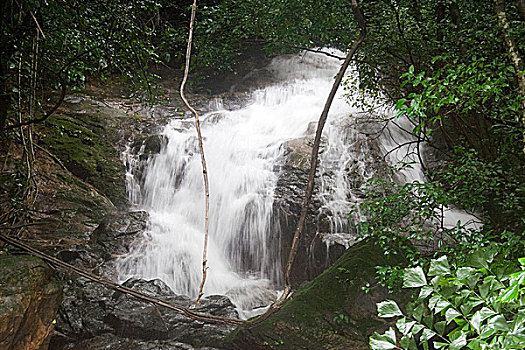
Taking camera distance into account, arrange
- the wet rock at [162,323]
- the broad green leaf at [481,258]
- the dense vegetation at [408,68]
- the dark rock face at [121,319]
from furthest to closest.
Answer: the wet rock at [162,323]
the dark rock face at [121,319]
the dense vegetation at [408,68]
the broad green leaf at [481,258]

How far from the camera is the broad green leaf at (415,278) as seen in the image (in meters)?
1.02

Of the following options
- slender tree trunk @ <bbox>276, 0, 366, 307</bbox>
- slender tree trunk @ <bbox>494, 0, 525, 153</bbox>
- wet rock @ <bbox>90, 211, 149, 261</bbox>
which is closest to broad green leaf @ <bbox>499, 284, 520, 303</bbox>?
slender tree trunk @ <bbox>276, 0, 366, 307</bbox>

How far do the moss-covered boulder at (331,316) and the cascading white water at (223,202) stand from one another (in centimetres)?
200

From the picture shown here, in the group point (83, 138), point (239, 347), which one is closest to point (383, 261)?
point (239, 347)

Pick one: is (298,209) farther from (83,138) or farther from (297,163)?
(83,138)

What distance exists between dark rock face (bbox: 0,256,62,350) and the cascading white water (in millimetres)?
2810

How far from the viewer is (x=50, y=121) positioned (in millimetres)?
7930

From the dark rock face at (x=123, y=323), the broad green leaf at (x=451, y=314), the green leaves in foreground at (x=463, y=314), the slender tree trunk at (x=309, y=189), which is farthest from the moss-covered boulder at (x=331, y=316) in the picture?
the broad green leaf at (x=451, y=314)

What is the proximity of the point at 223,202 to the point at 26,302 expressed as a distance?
5376 millimetres

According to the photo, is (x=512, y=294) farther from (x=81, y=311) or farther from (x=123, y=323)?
(x=81, y=311)

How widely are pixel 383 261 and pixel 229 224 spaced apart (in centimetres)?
408

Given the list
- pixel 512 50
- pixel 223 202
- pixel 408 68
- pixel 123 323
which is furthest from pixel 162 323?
pixel 512 50

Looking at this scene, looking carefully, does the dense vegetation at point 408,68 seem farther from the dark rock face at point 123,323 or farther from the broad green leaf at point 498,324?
the dark rock face at point 123,323

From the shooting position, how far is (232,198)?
8047 millimetres
